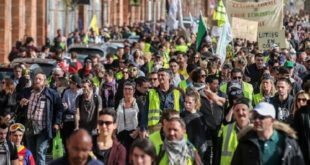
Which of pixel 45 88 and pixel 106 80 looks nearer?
pixel 45 88

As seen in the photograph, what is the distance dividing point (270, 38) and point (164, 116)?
14.4 meters

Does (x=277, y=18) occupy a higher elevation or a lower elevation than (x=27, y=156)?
higher

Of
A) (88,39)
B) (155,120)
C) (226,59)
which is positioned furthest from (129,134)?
(88,39)

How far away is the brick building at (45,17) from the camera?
36.9m

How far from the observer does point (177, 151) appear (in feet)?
31.7

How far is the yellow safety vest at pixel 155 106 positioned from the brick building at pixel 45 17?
22959 mm

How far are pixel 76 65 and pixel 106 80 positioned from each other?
779 centimetres

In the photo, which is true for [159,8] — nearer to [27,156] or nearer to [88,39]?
[88,39]

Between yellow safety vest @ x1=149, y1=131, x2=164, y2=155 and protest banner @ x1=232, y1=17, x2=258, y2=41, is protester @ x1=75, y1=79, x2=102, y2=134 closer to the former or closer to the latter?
yellow safety vest @ x1=149, y1=131, x2=164, y2=155

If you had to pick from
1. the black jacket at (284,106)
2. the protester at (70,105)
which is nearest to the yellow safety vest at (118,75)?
the protester at (70,105)

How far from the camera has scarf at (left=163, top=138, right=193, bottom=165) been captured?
9664mm

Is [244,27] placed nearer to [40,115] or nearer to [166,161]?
[40,115]

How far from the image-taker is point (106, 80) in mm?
17953

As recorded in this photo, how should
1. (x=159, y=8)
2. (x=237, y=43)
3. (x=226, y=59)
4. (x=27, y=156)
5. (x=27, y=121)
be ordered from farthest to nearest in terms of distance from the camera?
(x=159, y=8), (x=237, y=43), (x=226, y=59), (x=27, y=121), (x=27, y=156)
